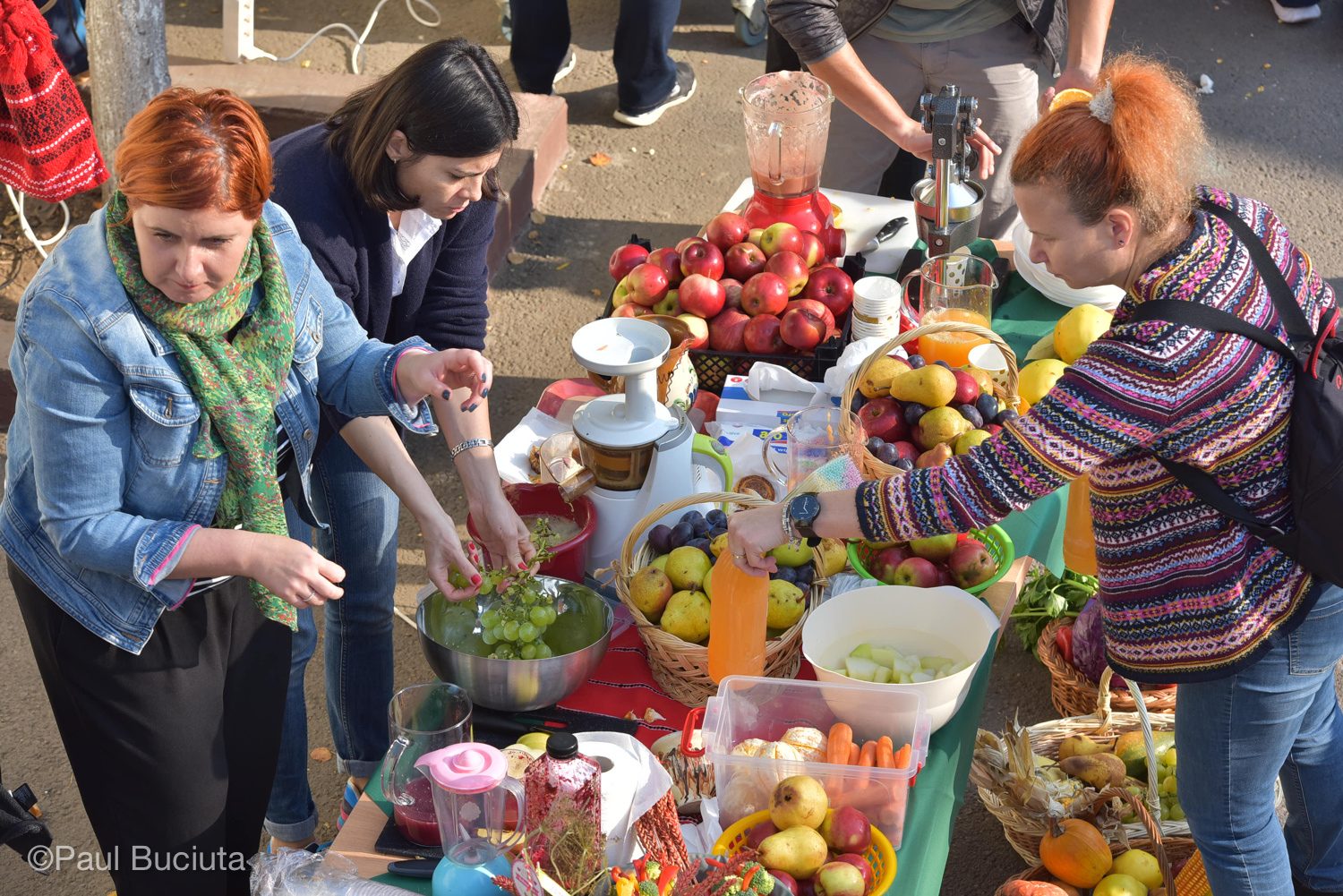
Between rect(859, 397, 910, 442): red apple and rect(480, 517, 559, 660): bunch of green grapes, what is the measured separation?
2.65 ft

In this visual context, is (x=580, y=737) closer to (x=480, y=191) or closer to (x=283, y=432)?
(x=283, y=432)

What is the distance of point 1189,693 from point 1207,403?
63 cm

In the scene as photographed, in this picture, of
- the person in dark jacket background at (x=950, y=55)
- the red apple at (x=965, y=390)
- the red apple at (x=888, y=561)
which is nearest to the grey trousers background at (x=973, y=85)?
the person in dark jacket background at (x=950, y=55)

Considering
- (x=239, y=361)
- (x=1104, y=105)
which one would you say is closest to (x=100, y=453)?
(x=239, y=361)

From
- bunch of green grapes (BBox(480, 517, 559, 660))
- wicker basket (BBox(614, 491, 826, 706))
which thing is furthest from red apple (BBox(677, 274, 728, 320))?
bunch of green grapes (BBox(480, 517, 559, 660))

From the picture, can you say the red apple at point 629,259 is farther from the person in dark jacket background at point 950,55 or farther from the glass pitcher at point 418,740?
the glass pitcher at point 418,740

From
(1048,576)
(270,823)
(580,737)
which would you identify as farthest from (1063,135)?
(270,823)

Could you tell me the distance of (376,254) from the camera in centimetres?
238

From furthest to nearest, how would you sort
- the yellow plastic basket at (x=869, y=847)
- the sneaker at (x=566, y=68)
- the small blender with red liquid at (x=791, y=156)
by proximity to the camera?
1. the sneaker at (x=566, y=68)
2. the small blender with red liquid at (x=791, y=156)
3. the yellow plastic basket at (x=869, y=847)

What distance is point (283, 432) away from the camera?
2.01 metres

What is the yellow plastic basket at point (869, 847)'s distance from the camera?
5.87ft

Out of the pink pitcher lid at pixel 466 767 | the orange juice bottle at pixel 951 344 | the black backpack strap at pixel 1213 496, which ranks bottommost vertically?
the pink pitcher lid at pixel 466 767

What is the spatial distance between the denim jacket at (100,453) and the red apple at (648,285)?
126 centimetres

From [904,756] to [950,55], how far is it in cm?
247
